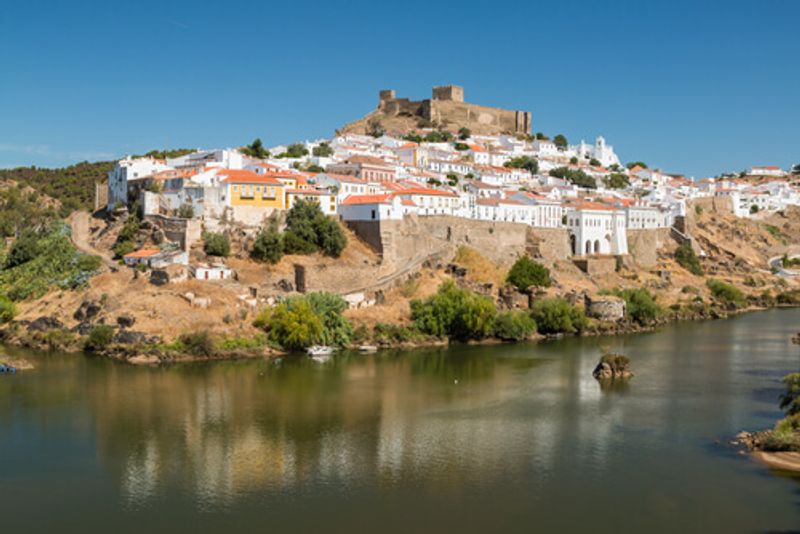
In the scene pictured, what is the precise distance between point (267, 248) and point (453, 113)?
36.2 m

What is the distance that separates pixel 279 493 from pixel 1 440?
643cm

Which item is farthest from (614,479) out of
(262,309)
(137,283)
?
(137,283)

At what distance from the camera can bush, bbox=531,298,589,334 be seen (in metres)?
30.2

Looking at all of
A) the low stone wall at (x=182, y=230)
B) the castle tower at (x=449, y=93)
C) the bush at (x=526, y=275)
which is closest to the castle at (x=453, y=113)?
the castle tower at (x=449, y=93)

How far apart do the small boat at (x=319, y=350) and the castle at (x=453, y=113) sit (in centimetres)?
3784

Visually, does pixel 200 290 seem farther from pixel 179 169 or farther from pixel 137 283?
pixel 179 169

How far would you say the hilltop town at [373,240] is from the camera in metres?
27.1

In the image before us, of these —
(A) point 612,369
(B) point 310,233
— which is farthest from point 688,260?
(A) point 612,369

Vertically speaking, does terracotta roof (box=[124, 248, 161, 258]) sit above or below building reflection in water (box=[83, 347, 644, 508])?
above

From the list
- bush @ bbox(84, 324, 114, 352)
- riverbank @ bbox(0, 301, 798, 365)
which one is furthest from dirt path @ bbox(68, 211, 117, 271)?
bush @ bbox(84, 324, 114, 352)

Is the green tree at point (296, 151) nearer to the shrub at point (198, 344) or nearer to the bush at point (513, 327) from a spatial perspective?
the bush at point (513, 327)

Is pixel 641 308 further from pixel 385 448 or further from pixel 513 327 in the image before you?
pixel 385 448

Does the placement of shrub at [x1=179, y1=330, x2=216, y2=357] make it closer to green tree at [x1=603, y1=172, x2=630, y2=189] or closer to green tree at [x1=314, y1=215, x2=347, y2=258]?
green tree at [x1=314, y1=215, x2=347, y2=258]

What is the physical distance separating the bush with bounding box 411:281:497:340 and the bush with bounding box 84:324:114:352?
31.3ft
